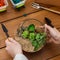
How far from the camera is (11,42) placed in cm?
103

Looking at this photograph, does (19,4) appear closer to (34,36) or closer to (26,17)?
(26,17)

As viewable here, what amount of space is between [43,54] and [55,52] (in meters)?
0.06

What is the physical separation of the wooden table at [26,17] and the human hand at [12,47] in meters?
0.03

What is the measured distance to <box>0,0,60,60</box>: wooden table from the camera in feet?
3.40

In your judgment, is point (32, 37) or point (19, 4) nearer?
point (32, 37)

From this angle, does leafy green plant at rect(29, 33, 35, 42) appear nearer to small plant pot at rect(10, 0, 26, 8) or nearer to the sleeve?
the sleeve

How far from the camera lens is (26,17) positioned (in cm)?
117

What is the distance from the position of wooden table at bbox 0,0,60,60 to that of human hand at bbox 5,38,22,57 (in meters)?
0.03

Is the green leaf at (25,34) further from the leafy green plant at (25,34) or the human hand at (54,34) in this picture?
the human hand at (54,34)

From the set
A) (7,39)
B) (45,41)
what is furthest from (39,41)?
(7,39)

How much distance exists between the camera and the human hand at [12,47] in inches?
39.6

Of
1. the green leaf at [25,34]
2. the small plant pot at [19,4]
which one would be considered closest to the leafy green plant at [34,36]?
the green leaf at [25,34]

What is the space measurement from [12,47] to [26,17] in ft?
0.74

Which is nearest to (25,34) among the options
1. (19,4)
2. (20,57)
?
(20,57)
